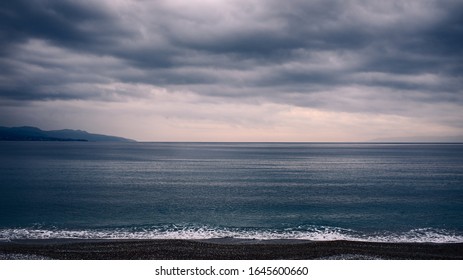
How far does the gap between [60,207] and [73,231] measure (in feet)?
36.6

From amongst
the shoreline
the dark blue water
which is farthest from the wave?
the shoreline

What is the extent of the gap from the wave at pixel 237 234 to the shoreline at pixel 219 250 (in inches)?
94.6

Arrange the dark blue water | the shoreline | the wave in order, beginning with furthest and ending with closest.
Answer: the dark blue water → the wave → the shoreline

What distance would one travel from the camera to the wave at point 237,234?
26.8 metres

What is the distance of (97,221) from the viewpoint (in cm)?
3228

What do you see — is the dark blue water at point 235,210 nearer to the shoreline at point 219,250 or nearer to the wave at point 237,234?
the wave at point 237,234

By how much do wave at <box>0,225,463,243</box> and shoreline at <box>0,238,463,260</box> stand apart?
7.88ft

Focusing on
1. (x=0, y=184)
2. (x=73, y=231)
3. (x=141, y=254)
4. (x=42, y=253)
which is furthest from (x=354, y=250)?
(x=0, y=184)

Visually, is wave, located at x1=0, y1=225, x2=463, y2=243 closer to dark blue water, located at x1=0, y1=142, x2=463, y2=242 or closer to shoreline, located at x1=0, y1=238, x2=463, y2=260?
dark blue water, located at x1=0, y1=142, x2=463, y2=242

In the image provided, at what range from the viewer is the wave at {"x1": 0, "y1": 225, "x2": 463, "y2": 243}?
26.8 metres

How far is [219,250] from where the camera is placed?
73.5 ft

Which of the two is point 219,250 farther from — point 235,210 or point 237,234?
point 235,210

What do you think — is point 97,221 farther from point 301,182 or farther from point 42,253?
point 301,182

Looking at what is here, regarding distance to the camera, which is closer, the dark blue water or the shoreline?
the shoreline
